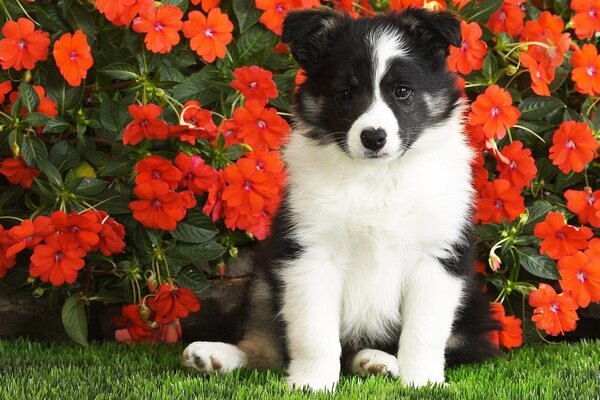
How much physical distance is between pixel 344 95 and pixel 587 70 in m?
1.51

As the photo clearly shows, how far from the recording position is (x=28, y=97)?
4.26 m

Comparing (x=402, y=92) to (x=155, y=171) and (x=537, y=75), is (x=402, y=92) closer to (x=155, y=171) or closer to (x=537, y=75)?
(x=537, y=75)

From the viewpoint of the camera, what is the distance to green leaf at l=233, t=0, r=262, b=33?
4625mm

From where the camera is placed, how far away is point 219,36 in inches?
174

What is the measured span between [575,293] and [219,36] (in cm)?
205

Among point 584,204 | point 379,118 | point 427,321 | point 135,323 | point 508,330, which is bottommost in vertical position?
point 508,330

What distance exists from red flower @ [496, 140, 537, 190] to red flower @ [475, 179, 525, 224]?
0.16ft

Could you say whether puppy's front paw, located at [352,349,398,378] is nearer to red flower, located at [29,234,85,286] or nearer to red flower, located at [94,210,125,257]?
red flower, located at [94,210,125,257]

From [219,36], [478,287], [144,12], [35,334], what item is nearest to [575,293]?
[478,287]

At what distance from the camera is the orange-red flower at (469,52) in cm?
445

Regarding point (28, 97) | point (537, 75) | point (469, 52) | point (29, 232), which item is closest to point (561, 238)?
point (537, 75)

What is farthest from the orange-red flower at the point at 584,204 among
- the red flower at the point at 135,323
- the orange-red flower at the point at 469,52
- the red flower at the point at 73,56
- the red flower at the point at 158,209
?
the red flower at the point at 73,56

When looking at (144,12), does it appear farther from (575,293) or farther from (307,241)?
(575,293)

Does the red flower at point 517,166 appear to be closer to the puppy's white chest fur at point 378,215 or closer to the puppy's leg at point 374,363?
the puppy's white chest fur at point 378,215
